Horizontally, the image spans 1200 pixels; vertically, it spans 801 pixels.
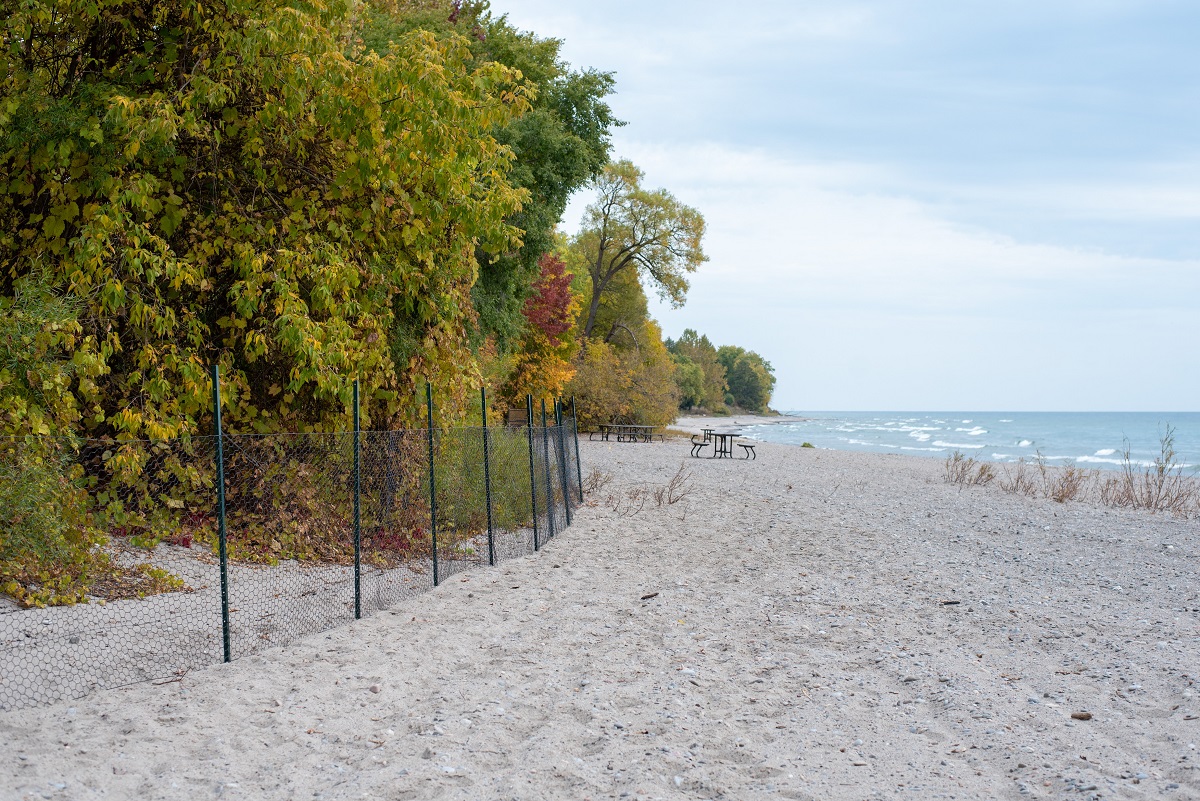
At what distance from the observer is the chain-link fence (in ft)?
21.9

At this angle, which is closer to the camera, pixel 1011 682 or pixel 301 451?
pixel 1011 682

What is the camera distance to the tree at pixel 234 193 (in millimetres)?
9023

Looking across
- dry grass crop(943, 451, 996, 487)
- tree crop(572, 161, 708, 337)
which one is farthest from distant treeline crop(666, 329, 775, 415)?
dry grass crop(943, 451, 996, 487)

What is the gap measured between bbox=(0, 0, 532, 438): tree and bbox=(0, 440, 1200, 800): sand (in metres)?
3.15

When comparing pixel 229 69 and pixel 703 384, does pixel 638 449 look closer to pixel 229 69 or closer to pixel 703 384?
pixel 229 69

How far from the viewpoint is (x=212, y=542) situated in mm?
9578

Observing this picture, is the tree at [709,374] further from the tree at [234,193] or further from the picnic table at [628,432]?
the tree at [234,193]

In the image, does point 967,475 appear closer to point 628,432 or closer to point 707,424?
point 628,432

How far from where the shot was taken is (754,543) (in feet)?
43.0

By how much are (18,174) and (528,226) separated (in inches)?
483

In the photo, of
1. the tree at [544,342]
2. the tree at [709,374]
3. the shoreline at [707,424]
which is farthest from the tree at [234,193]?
the tree at [709,374]

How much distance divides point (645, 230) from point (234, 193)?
1666 inches

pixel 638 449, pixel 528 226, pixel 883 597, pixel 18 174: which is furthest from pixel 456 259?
pixel 638 449

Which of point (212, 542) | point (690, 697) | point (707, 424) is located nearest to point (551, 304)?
point (212, 542)
